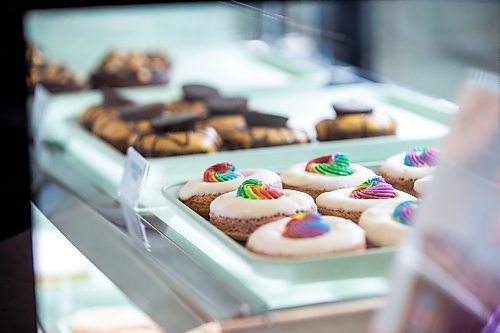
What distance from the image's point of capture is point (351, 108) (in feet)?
6.33

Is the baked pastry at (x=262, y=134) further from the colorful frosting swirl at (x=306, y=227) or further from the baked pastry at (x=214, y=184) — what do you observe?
the colorful frosting swirl at (x=306, y=227)

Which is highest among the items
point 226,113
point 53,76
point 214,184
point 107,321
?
point 214,184

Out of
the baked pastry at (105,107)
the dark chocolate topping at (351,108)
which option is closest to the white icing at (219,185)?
the dark chocolate topping at (351,108)

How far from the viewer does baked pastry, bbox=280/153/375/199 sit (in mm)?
1384

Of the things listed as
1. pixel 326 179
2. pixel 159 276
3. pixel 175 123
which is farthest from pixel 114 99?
pixel 159 276

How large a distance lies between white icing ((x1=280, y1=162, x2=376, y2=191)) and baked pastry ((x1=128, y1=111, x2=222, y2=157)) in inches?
14.7

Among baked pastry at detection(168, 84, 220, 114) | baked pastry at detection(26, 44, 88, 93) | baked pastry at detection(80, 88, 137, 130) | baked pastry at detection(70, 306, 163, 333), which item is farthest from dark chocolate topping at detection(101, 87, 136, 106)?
baked pastry at detection(70, 306, 163, 333)

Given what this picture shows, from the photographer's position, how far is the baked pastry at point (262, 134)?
1.82 metres

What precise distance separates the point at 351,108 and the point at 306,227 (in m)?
0.87

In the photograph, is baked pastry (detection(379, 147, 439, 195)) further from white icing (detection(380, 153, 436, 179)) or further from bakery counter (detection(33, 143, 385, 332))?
bakery counter (detection(33, 143, 385, 332))

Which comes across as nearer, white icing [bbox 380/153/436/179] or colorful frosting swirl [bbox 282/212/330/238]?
colorful frosting swirl [bbox 282/212/330/238]

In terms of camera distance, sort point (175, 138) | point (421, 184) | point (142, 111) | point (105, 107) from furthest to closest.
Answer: point (105, 107)
point (142, 111)
point (175, 138)
point (421, 184)

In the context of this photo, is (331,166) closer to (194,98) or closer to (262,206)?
(262,206)

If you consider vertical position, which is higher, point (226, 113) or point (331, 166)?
point (331, 166)
